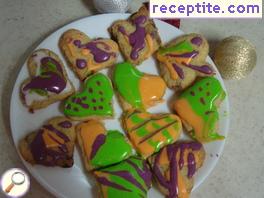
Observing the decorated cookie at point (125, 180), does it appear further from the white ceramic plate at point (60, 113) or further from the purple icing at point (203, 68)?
the purple icing at point (203, 68)

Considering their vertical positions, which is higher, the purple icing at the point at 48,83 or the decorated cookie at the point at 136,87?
the purple icing at the point at 48,83

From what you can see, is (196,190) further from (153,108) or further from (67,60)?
(67,60)

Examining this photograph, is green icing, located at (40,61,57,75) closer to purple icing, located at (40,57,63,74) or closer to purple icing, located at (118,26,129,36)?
purple icing, located at (40,57,63,74)

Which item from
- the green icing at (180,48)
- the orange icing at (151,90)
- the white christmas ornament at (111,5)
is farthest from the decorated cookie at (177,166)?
the white christmas ornament at (111,5)

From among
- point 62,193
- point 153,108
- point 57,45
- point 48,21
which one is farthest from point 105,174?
point 48,21

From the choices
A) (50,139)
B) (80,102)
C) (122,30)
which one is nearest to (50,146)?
(50,139)

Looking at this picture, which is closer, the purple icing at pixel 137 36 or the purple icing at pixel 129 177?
the purple icing at pixel 129 177
